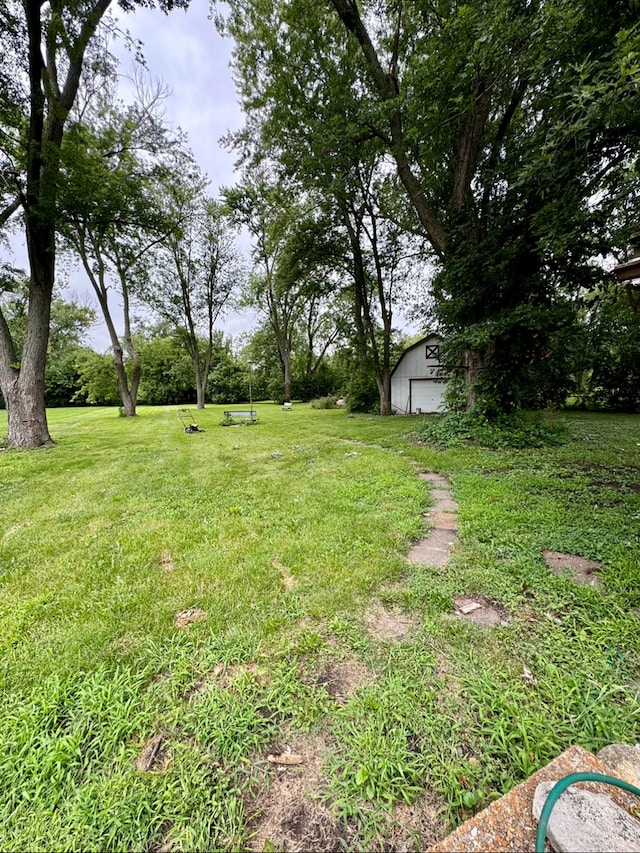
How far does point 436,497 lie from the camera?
3789mm

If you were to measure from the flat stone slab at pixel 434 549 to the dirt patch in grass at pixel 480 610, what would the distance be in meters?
0.37

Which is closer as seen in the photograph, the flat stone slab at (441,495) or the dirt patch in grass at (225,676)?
the dirt patch in grass at (225,676)

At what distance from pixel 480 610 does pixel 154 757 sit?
1731 millimetres

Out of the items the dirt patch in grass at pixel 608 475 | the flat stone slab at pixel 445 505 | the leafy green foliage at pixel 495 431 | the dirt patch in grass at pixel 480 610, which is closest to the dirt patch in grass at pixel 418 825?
the dirt patch in grass at pixel 480 610

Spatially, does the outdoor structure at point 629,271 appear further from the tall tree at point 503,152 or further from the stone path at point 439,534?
the stone path at point 439,534

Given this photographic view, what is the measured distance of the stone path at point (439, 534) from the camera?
2.46 meters

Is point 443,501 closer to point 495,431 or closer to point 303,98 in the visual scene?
point 495,431

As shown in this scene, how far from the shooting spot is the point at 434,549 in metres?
2.61

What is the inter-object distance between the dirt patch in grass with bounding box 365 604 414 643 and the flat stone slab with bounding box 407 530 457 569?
0.62 meters

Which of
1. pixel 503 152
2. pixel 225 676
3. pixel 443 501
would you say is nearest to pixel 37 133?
pixel 503 152

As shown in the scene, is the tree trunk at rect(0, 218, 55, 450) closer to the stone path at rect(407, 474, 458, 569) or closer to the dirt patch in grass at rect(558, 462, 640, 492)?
the stone path at rect(407, 474, 458, 569)

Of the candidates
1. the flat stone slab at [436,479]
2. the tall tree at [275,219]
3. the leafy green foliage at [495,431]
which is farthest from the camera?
the tall tree at [275,219]

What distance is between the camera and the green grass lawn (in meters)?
1.05

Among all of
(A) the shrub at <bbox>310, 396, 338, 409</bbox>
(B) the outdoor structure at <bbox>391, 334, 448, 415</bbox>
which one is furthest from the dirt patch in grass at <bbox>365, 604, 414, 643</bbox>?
(A) the shrub at <bbox>310, 396, 338, 409</bbox>
